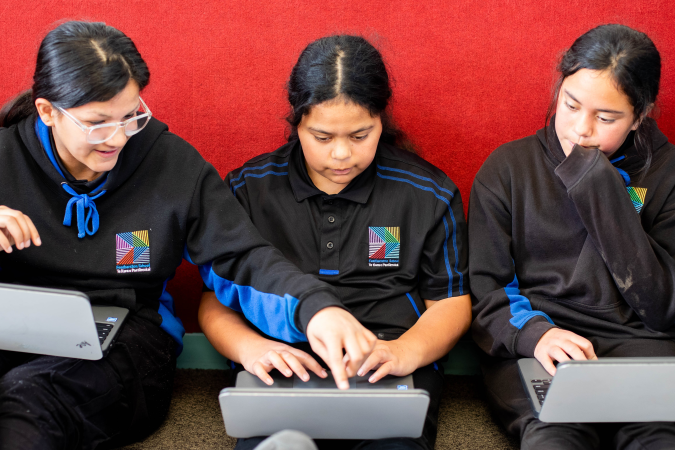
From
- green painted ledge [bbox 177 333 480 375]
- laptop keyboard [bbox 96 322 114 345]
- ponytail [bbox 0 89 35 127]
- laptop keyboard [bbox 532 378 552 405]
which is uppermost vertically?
ponytail [bbox 0 89 35 127]

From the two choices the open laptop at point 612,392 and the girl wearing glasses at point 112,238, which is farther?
the girl wearing glasses at point 112,238

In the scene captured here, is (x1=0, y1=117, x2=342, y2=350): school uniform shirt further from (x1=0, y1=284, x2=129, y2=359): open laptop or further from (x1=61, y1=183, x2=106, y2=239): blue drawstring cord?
(x1=0, y1=284, x2=129, y2=359): open laptop

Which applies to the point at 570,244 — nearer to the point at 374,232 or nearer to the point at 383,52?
the point at 374,232

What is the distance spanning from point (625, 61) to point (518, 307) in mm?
546

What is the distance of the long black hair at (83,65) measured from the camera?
1113 mm

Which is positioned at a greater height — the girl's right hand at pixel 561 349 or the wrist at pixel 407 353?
the girl's right hand at pixel 561 349

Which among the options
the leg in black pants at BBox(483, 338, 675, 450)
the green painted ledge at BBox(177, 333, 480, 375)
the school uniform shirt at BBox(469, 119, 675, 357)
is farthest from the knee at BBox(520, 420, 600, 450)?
the green painted ledge at BBox(177, 333, 480, 375)

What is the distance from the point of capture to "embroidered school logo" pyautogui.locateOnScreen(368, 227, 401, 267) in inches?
54.1

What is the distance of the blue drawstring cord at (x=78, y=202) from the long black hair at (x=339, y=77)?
0.46 meters

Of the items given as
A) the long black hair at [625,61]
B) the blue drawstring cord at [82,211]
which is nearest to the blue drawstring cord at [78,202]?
the blue drawstring cord at [82,211]

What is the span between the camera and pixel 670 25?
5.07ft

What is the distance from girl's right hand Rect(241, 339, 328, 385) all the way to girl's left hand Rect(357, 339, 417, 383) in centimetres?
10

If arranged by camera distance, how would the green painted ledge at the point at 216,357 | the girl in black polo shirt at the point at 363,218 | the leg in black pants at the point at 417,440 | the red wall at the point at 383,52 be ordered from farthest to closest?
the green painted ledge at the point at 216,357
the red wall at the point at 383,52
the girl in black polo shirt at the point at 363,218
the leg in black pants at the point at 417,440

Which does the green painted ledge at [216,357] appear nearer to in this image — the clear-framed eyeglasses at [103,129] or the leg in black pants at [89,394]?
the leg in black pants at [89,394]
